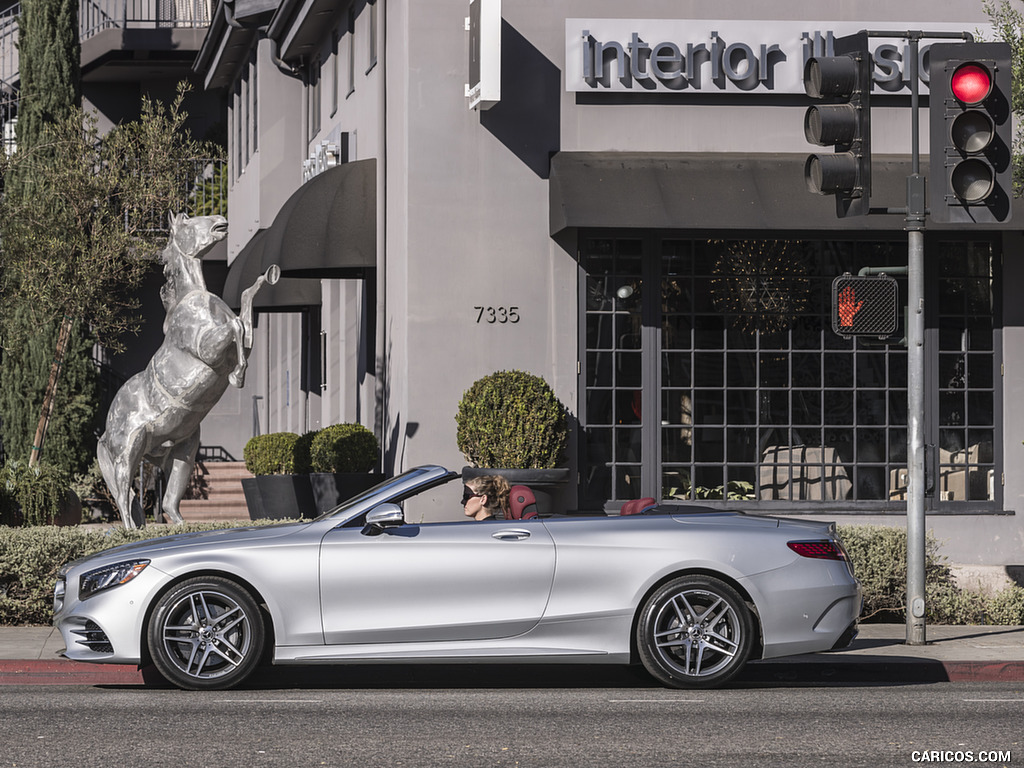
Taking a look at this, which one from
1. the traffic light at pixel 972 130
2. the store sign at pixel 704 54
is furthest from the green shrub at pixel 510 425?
the traffic light at pixel 972 130

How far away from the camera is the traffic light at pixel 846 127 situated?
33.6 ft

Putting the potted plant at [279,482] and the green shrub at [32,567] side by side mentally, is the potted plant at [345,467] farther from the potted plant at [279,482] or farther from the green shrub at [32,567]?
the green shrub at [32,567]

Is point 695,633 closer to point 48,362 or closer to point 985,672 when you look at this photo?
point 985,672

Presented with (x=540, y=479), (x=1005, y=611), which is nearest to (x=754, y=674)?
(x=1005, y=611)

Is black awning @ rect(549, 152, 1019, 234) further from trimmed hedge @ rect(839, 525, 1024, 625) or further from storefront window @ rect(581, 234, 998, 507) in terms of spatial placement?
trimmed hedge @ rect(839, 525, 1024, 625)

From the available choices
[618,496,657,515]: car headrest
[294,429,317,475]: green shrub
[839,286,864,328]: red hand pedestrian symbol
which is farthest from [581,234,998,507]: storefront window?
[618,496,657,515]: car headrest

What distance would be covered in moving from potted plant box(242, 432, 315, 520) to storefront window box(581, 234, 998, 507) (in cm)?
374

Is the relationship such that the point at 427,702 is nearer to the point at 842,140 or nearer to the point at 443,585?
the point at 443,585

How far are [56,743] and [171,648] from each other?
1.62 meters

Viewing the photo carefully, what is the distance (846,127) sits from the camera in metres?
10.3

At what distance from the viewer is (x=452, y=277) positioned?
587 inches

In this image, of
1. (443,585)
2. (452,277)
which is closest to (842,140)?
(443,585)

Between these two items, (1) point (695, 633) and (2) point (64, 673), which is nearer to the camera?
(1) point (695, 633)

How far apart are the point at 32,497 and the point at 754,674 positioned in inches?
403
